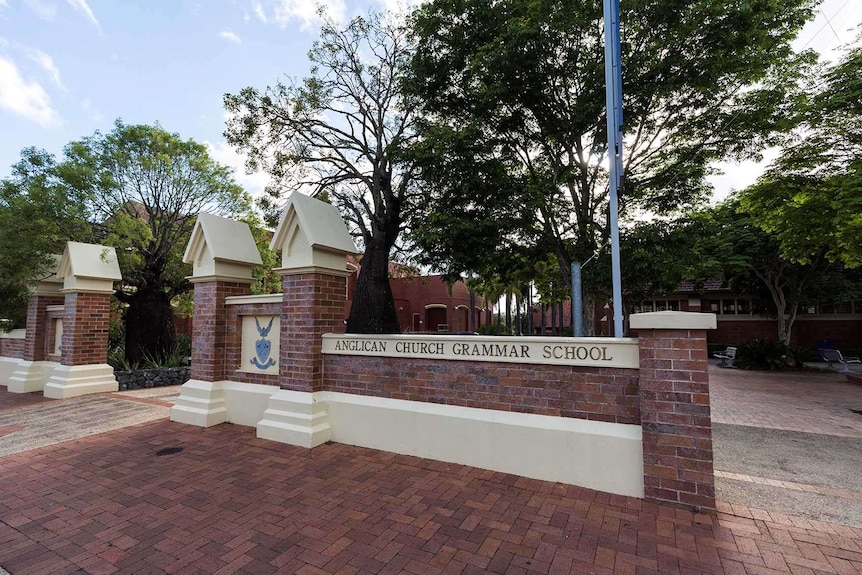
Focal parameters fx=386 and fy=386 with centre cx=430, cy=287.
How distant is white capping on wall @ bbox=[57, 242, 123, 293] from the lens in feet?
27.5

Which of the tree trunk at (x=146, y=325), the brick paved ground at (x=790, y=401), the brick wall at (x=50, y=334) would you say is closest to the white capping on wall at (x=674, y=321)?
the brick paved ground at (x=790, y=401)

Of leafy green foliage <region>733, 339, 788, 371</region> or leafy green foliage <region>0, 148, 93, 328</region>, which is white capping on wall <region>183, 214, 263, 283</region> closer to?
leafy green foliage <region>0, 148, 93, 328</region>

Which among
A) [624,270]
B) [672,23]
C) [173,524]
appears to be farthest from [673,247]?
[173,524]

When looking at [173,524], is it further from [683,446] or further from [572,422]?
[683,446]

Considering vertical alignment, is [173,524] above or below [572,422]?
below

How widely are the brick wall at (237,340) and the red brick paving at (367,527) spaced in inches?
65.9

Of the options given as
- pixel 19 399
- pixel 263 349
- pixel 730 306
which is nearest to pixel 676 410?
pixel 263 349

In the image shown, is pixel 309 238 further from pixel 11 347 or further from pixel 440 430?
pixel 11 347

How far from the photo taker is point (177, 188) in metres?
10.9

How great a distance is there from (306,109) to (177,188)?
4.91 m

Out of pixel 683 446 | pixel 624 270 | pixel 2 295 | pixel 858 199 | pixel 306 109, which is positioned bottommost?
pixel 683 446

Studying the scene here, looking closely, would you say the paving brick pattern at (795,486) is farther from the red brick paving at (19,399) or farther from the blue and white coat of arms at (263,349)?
the red brick paving at (19,399)

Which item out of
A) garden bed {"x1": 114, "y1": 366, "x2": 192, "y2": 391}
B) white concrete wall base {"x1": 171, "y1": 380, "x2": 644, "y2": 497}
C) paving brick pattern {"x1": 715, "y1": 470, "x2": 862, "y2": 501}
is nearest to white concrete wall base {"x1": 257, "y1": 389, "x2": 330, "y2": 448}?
white concrete wall base {"x1": 171, "y1": 380, "x2": 644, "y2": 497}

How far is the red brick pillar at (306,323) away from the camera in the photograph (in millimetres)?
5129
